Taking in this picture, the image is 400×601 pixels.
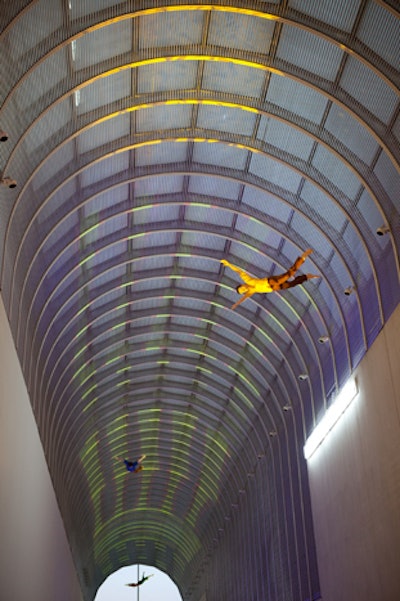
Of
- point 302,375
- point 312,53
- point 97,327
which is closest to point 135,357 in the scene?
point 97,327

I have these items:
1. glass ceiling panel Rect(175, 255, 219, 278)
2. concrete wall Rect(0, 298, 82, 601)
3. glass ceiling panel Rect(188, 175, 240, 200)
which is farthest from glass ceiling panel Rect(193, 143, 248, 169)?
concrete wall Rect(0, 298, 82, 601)

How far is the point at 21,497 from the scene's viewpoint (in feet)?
85.7

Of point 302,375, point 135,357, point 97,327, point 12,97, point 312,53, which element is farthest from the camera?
point 135,357

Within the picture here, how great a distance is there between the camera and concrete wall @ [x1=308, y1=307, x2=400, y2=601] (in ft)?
80.0

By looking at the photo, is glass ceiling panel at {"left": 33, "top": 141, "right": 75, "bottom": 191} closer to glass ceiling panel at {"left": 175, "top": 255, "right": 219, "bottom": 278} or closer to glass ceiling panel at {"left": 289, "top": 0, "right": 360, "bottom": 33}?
glass ceiling panel at {"left": 289, "top": 0, "right": 360, "bottom": 33}

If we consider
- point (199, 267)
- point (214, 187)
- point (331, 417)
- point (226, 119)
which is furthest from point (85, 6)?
point (331, 417)

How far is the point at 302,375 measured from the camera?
117 feet

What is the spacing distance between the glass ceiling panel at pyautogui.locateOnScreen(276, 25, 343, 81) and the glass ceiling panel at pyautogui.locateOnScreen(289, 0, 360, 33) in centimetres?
82

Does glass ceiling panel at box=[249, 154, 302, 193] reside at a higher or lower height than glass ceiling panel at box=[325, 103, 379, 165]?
higher

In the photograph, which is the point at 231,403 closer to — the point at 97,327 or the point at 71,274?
the point at 97,327

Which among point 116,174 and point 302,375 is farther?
point 302,375

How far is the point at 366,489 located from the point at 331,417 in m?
4.60

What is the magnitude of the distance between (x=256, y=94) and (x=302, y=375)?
1419 centimetres

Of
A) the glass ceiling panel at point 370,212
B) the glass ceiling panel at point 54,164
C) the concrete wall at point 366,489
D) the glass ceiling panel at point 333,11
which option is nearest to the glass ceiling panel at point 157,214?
the glass ceiling panel at point 54,164
